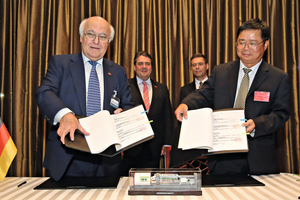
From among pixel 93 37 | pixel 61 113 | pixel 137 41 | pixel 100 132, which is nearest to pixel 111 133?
pixel 100 132

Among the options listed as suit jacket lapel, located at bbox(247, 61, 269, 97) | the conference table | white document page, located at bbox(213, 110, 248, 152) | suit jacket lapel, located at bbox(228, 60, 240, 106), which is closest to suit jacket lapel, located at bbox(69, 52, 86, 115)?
the conference table

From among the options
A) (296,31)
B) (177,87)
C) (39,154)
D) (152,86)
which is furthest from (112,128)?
(296,31)

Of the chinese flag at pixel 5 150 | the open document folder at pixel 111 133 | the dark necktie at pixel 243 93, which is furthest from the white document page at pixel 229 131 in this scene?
the chinese flag at pixel 5 150

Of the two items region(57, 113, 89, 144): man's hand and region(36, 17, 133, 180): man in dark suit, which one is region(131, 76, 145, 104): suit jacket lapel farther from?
region(57, 113, 89, 144): man's hand

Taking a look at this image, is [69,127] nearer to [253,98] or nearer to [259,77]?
[253,98]

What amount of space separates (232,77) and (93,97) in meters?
1.14

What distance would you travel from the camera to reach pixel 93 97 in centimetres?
173

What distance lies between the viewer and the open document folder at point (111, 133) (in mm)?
1253

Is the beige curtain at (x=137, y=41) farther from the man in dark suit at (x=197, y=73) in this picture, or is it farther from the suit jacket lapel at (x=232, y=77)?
the suit jacket lapel at (x=232, y=77)

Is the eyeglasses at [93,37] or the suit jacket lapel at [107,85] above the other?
the eyeglasses at [93,37]

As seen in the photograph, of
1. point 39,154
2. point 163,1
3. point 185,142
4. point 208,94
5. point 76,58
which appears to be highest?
point 163,1

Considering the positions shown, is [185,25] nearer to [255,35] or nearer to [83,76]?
[255,35]

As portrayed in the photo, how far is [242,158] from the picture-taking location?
5.69 feet

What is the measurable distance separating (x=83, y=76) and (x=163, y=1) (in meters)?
2.47
